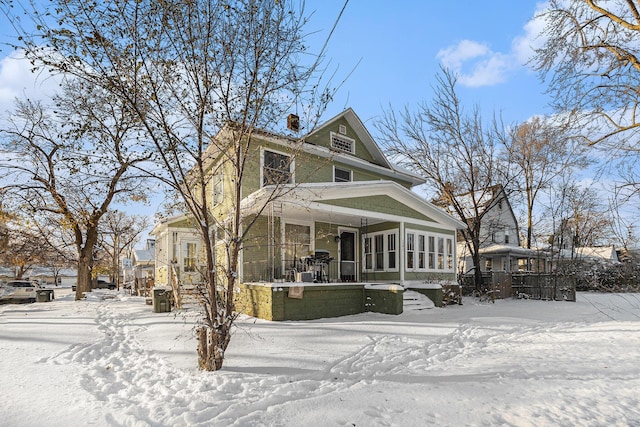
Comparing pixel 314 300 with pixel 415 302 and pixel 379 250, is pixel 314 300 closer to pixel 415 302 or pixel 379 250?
pixel 415 302

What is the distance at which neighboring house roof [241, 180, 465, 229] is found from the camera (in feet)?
34.8

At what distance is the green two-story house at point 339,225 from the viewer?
11773mm

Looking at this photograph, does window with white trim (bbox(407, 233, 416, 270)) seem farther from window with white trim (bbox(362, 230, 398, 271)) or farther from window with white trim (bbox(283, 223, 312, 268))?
window with white trim (bbox(283, 223, 312, 268))

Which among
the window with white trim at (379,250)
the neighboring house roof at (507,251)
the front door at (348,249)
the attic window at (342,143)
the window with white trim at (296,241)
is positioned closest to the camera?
the window with white trim at (296,241)

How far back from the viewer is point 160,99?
17.7ft

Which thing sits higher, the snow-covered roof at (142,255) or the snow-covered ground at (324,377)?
the snow-covered roof at (142,255)

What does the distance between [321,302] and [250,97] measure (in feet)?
22.4

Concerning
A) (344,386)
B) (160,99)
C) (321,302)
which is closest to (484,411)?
(344,386)

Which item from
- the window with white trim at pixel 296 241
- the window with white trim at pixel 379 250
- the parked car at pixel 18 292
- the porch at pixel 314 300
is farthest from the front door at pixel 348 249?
the parked car at pixel 18 292

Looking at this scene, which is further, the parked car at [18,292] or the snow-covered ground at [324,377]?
the parked car at [18,292]

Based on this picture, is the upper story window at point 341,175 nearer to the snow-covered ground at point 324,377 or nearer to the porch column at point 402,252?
the porch column at point 402,252


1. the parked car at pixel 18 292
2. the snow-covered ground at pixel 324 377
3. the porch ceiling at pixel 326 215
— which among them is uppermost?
the porch ceiling at pixel 326 215

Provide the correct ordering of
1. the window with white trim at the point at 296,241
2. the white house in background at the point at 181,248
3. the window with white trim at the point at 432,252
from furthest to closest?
A: the white house in background at the point at 181,248, the window with white trim at the point at 432,252, the window with white trim at the point at 296,241

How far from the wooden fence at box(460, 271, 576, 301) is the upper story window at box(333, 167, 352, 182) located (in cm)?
797
